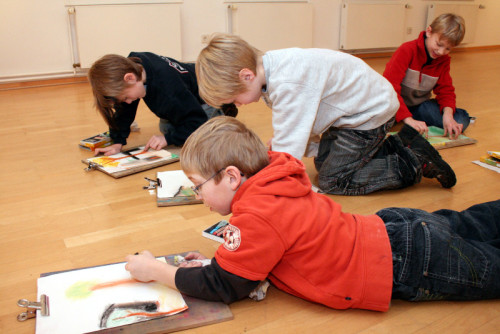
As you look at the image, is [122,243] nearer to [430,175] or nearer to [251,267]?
[251,267]

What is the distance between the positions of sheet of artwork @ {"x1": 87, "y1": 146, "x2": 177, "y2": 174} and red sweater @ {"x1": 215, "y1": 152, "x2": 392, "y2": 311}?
3.49 feet

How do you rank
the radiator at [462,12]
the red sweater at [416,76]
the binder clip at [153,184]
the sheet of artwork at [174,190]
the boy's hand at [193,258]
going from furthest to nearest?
the radiator at [462,12]
the red sweater at [416,76]
the binder clip at [153,184]
the sheet of artwork at [174,190]
the boy's hand at [193,258]

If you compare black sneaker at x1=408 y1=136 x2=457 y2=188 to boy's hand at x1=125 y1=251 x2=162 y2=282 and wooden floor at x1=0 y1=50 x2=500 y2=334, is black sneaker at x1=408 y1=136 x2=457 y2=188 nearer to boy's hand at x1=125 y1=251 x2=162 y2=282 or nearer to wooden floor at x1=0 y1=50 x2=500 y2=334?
wooden floor at x1=0 y1=50 x2=500 y2=334

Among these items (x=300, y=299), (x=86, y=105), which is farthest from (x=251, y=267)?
(x=86, y=105)

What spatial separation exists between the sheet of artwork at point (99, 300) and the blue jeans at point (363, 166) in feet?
2.88

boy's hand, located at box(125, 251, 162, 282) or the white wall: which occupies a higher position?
the white wall

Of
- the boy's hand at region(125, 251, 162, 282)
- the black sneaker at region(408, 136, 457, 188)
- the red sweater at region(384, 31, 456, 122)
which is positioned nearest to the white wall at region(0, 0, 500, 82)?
the red sweater at region(384, 31, 456, 122)

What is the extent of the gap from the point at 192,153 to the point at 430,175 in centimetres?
108

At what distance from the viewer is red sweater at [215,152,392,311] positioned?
37.0 inches

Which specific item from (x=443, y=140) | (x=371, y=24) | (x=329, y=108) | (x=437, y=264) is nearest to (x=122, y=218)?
(x=329, y=108)

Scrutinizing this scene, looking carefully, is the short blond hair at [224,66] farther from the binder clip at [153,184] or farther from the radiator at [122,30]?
the radiator at [122,30]

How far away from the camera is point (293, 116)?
1.48 m

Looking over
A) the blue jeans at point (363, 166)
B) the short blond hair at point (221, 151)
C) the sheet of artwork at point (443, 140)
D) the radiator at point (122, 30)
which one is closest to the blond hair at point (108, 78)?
the blue jeans at point (363, 166)

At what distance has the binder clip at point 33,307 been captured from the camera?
980mm
